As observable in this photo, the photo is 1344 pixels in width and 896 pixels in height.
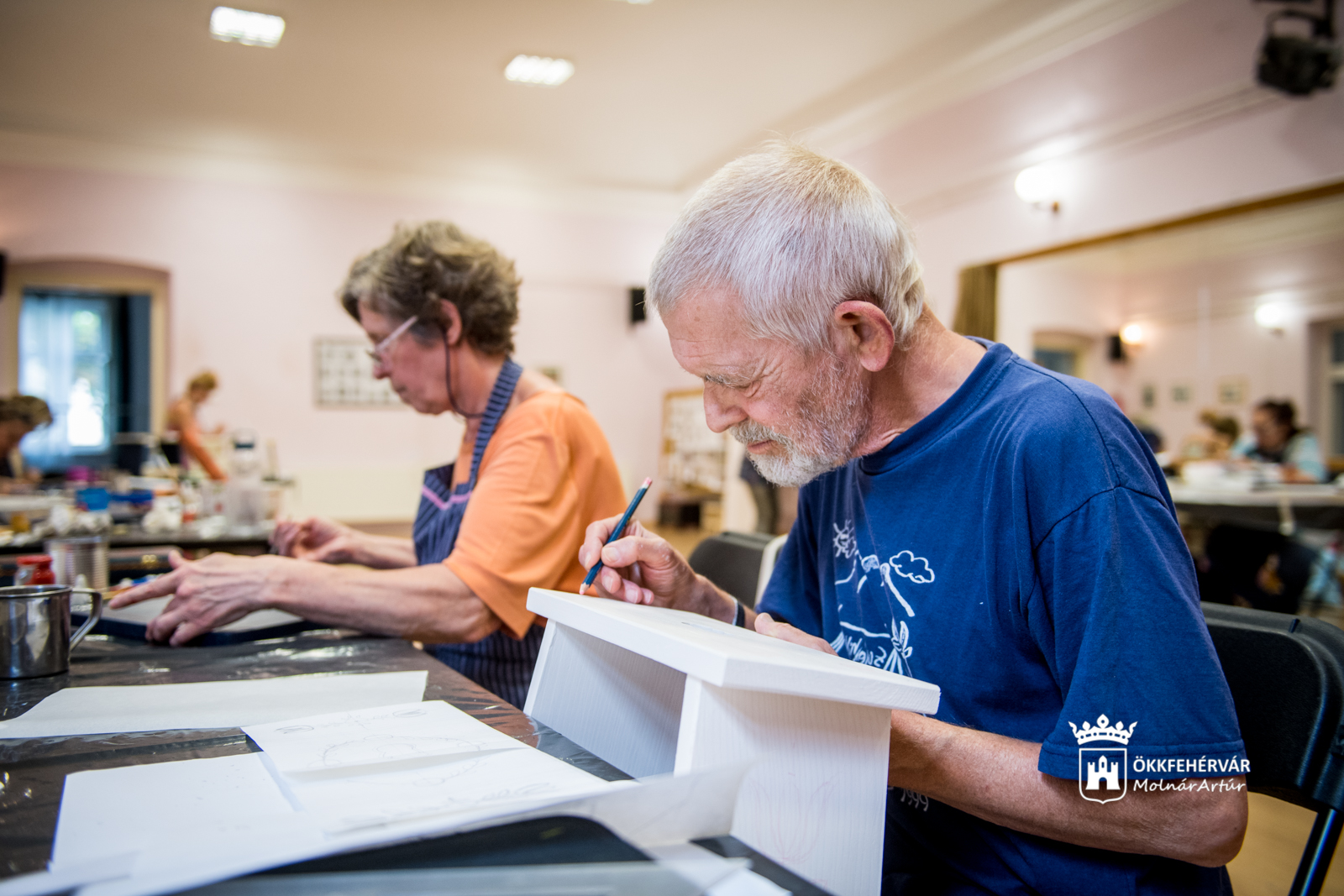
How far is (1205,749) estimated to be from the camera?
28.1 inches

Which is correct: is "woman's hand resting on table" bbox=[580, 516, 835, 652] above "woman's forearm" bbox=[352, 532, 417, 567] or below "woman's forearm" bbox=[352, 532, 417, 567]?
above

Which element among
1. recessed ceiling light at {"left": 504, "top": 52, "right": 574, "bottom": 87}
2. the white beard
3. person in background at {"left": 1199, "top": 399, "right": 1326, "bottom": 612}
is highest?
recessed ceiling light at {"left": 504, "top": 52, "right": 574, "bottom": 87}

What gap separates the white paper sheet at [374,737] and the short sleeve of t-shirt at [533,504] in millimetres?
489

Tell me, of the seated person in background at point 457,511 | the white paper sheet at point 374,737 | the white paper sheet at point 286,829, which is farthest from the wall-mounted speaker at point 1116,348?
the white paper sheet at point 286,829

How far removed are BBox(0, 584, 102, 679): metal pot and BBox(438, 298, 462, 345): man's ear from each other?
0.82 m

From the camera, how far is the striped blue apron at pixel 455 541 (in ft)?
4.97

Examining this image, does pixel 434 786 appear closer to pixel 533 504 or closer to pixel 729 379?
pixel 729 379

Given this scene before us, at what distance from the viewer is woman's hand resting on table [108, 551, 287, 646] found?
1.25 m

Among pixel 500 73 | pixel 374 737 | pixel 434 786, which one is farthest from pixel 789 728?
pixel 500 73

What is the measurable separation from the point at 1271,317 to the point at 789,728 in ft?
18.6

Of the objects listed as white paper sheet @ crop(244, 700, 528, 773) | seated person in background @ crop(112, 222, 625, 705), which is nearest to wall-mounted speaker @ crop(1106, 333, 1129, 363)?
seated person in background @ crop(112, 222, 625, 705)

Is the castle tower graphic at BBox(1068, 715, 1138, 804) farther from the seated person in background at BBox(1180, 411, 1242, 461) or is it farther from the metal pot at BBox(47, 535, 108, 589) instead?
the seated person in background at BBox(1180, 411, 1242, 461)

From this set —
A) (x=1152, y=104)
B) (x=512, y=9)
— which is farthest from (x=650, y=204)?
(x=1152, y=104)

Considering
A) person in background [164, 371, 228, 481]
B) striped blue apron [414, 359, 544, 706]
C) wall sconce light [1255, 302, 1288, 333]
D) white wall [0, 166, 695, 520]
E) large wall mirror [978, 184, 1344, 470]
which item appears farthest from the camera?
white wall [0, 166, 695, 520]
